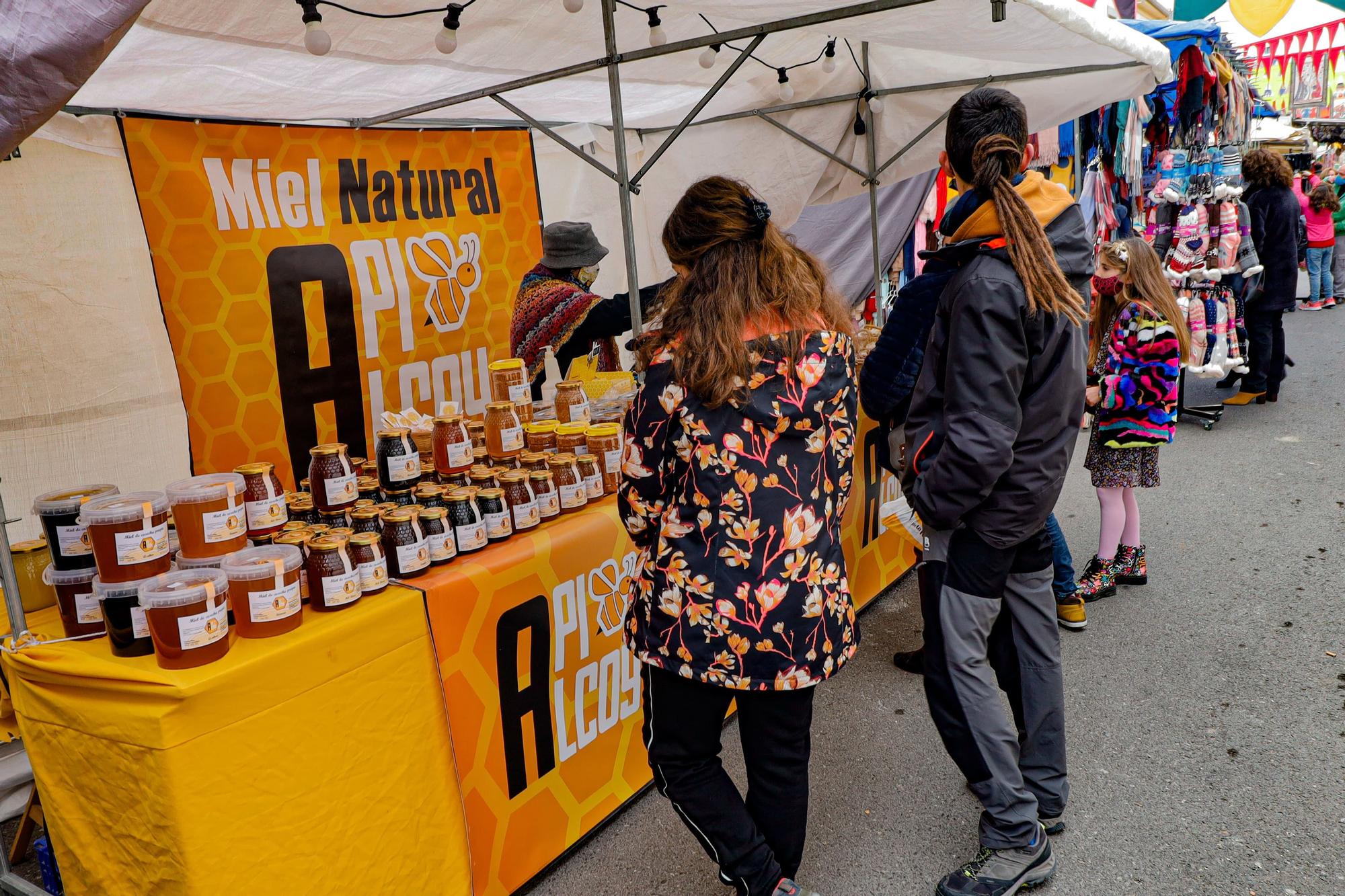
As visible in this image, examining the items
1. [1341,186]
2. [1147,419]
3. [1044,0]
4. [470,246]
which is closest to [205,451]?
[470,246]

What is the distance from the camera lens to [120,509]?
1.79m

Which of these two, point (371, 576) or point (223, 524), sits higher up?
point (223, 524)

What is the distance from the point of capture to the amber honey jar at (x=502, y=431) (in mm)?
2652

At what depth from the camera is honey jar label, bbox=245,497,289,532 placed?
209 centimetres

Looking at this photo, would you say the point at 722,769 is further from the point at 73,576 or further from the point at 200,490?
the point at 73,576

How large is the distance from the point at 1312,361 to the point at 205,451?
985 centimetres

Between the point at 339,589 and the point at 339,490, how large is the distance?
384 mm

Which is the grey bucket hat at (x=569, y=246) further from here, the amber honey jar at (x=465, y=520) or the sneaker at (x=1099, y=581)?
the sneaker at (x=1099, y=581)

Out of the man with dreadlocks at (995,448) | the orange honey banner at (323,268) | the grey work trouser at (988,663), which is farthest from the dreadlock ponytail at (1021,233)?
the orange honey banner at (323,268)

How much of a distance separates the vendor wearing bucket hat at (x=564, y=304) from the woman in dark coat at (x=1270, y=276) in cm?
598

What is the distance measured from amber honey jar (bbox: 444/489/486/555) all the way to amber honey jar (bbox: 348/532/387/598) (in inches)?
10.3

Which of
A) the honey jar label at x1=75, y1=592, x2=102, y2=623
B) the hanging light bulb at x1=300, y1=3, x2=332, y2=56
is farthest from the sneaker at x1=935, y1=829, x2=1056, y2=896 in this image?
the hanging light bulb at x1=300, y1=3, x2=332, y2=56

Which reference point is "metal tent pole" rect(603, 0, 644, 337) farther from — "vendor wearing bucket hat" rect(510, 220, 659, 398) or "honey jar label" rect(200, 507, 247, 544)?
"honey jar label" rect(200, 507, 247, 544)

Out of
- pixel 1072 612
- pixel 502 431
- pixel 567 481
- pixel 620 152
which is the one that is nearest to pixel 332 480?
pixel 502 431
